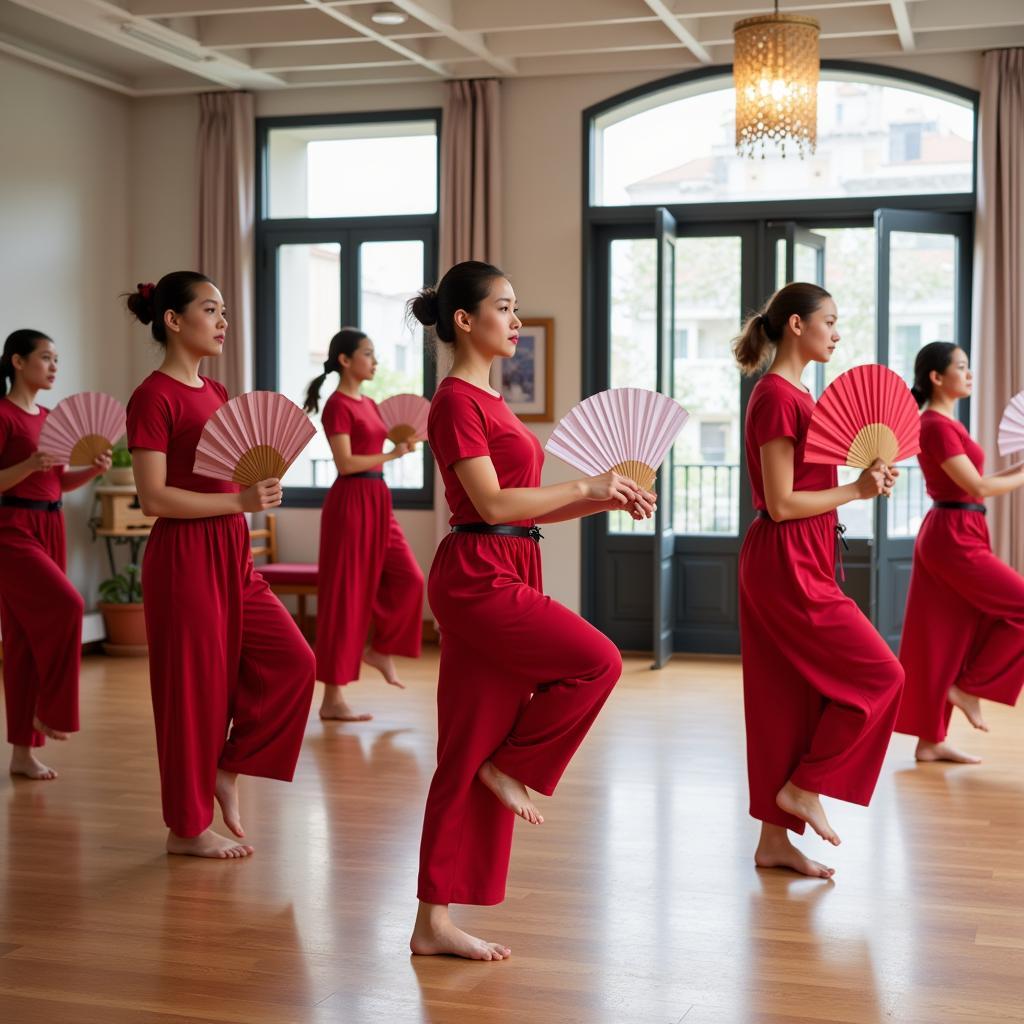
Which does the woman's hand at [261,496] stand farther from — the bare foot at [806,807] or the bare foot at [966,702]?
the bare foot at [966,702]

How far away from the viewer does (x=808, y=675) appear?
12.7 feet

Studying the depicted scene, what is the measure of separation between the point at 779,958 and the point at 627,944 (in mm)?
367

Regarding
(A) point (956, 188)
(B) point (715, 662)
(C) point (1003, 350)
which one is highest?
(A) point (956, 188)

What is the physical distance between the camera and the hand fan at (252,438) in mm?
3936

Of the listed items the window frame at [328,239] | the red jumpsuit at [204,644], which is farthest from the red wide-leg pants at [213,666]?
the window frame at [328,239]

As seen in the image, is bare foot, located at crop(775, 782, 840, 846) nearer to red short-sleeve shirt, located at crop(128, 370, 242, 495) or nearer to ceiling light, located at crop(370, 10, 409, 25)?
red short-sleeve shirt, located at crop(128, 370, 242, 495)

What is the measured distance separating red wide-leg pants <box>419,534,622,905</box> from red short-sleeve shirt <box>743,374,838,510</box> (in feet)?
3.06

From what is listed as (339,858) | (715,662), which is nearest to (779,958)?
(339,858)

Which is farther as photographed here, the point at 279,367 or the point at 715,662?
the point at 279,367

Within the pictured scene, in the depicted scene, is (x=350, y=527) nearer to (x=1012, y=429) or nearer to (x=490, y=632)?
(x=1012, y=429)

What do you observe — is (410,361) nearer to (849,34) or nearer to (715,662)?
(715,662)

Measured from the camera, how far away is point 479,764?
3215mm

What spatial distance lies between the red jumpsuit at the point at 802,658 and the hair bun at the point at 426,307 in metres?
1.01

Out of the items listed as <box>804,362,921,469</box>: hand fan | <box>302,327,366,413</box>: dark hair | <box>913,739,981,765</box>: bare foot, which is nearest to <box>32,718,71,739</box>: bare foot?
<box>302,327,366,413</box>: dark hair
